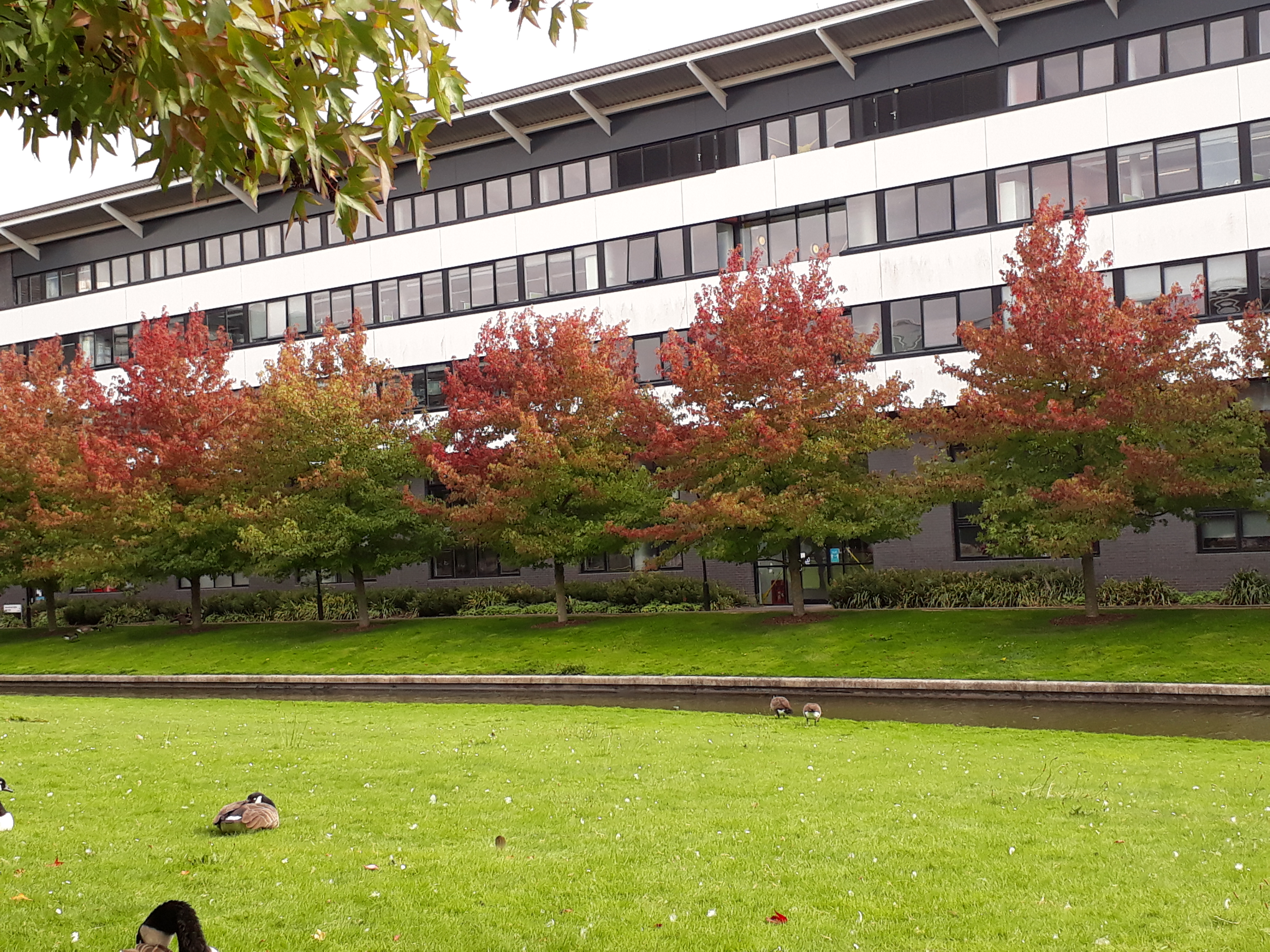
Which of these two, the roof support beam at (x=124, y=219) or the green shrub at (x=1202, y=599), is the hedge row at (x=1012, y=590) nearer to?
the green shrub at (x=1202, y=599)

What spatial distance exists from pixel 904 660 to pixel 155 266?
39.4 m

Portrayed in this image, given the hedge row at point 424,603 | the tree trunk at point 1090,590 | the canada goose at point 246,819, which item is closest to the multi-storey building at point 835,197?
the hedge row at point 424,603

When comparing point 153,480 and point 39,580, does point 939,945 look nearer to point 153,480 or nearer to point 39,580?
point 153,480

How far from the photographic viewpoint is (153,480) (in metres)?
39.4

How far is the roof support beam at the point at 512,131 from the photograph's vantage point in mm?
44750

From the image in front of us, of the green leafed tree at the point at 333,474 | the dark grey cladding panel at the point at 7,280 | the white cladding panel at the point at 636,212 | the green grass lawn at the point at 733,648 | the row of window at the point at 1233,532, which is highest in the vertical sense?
the dark grey cladding panel at the point at 7,280

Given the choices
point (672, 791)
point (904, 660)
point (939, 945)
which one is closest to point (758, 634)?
point (904, 660)

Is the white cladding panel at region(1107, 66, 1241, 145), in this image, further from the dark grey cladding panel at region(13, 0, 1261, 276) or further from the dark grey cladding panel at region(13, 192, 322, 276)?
the dark grey cladding panel at region(13, 192, 322, 276)

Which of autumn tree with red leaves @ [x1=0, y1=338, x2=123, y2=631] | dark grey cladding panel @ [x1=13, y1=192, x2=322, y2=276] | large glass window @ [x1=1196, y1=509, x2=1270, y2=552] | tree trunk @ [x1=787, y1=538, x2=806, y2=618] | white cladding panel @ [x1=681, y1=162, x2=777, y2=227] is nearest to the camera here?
tree trunk @ [x1=787, y1=538, x2=806, y2=618]

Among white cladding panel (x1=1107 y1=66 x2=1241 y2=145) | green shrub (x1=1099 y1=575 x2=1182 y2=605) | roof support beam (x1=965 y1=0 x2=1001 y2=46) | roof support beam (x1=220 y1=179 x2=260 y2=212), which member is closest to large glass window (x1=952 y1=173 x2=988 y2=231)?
white cladding panel (x1=1107 y1=66 x2=1241 y2=145)

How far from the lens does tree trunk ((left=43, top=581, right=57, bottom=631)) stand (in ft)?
149

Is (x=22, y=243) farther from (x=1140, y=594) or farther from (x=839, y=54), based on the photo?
(x=1140, y=594)

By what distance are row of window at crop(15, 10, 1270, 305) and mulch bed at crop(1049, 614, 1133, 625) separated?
41.5 ft

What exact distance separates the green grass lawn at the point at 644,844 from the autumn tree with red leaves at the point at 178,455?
73.6 feet
